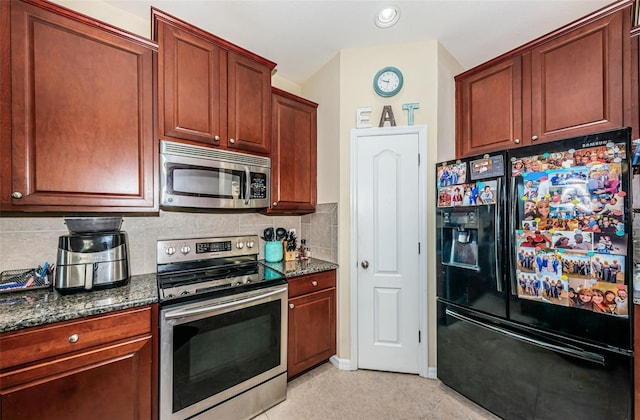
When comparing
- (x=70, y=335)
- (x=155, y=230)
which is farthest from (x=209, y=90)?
(x=70, y=335)

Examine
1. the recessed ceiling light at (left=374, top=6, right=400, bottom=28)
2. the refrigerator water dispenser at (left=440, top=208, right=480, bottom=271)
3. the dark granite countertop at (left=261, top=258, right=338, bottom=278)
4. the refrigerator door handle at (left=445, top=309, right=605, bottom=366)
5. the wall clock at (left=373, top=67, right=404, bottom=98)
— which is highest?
the recessed ceiling light at (left=374, top=6, right=400, bottom=28)

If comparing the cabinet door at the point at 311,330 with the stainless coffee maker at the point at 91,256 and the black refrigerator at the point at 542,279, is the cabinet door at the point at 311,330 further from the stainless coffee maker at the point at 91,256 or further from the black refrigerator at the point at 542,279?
the stainless coffee maker at the point at 91,256

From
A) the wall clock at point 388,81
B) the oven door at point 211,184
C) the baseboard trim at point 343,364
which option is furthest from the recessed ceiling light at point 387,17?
the baseboard trim at point 343,364

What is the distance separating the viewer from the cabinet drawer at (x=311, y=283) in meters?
2.00

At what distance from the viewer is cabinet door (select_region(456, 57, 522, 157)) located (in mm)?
2012

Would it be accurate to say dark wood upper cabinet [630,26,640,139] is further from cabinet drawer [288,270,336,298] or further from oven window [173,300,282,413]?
oven window [173,300,282,413]

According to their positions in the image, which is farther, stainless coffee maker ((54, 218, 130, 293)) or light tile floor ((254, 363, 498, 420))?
light tile floor ((254, 363, 498, 420))

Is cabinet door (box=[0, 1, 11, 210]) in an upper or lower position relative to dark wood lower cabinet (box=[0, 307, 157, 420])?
upper

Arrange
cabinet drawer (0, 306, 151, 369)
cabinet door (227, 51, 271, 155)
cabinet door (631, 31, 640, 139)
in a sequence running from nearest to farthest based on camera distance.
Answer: cabinet drawer (0, 306, 151, 369), cabinet door (631, 31, 640, 139), cabinet door (227, 51, 271, 155)

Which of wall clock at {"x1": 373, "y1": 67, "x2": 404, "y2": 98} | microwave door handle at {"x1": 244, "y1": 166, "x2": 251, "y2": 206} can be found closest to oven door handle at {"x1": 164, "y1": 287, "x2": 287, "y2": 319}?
microwave door handle at {"x1": 244, "y1": 166, "x2": 251, "y2": 206}

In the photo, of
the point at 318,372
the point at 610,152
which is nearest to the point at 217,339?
the point at 318,372

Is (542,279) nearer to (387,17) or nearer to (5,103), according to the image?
(387,17)

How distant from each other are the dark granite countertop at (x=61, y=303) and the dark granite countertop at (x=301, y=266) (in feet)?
2.85

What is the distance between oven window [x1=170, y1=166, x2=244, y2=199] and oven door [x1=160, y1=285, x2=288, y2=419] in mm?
722
